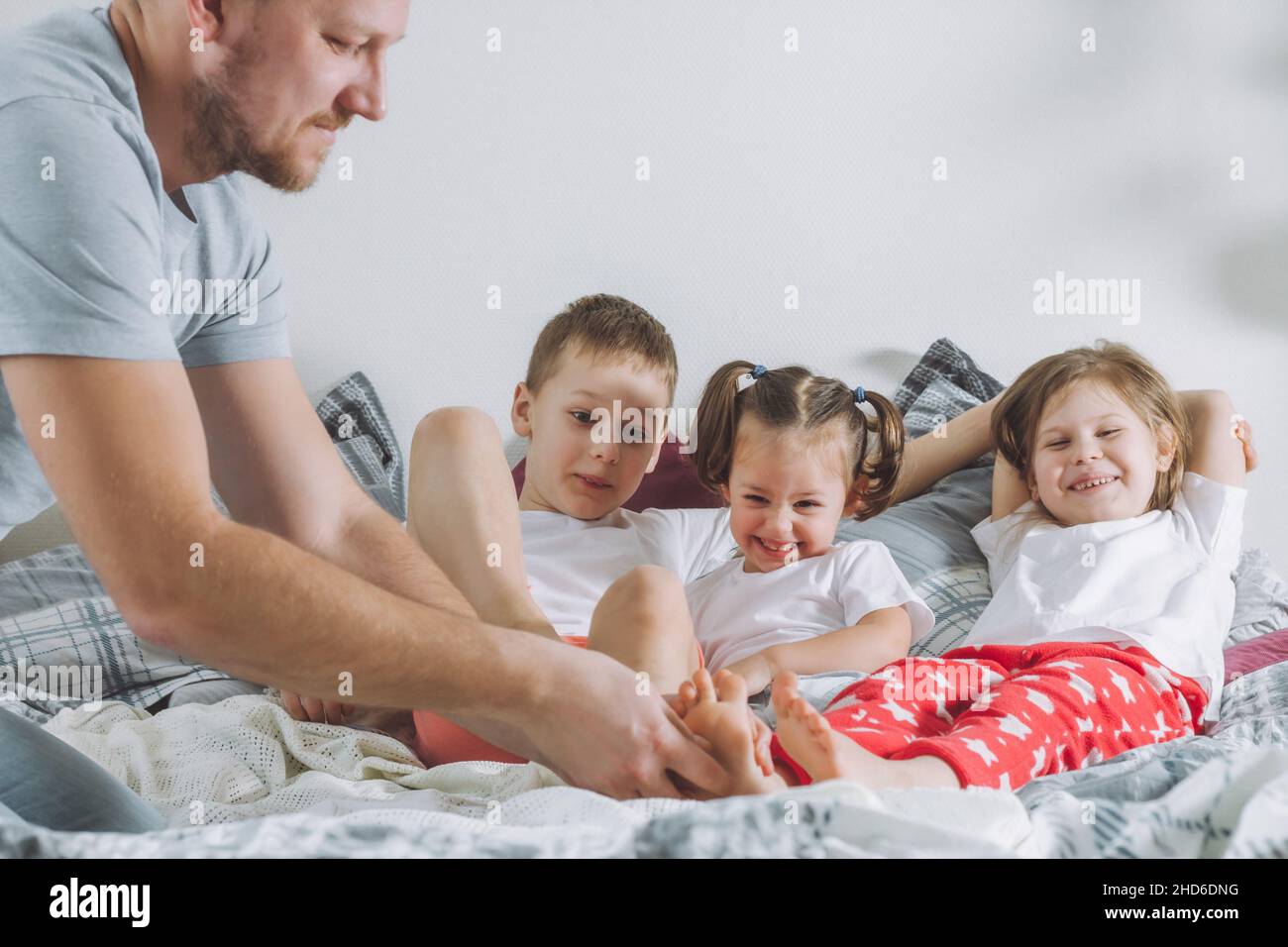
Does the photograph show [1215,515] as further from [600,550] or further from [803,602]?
[600,550]

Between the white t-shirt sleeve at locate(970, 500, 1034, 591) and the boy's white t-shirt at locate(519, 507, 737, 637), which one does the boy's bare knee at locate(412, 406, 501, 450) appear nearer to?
the boy's white t-shirt at locate(519, 507, 737, 637)

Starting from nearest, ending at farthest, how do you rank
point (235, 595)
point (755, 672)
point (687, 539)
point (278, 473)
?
point (235, 595), point (278, 473), point (755, 672), point (687, 539)

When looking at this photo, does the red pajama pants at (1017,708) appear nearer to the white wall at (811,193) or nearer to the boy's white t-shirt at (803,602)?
the boy's white t-shirt at (803,602)

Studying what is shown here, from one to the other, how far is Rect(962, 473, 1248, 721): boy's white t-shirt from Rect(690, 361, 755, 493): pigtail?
15.6 inches

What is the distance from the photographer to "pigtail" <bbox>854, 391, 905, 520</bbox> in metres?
1.50

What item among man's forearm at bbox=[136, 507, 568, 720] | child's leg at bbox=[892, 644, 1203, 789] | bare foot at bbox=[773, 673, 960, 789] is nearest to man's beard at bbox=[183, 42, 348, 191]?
man's forearm at bbox=[136, 507, 568, 720]

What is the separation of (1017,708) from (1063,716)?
0.19 feet

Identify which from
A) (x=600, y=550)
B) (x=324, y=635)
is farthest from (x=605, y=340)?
(x=324, y=635)


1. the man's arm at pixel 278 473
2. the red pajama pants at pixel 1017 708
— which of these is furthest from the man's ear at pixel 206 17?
the red pajama pants at pixel 1017 708

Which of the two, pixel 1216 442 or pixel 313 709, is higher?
pixel 1216 442

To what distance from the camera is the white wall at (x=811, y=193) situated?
1.95 metres

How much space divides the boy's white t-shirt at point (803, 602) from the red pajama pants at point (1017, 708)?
12 cm

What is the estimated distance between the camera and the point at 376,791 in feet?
2.87
